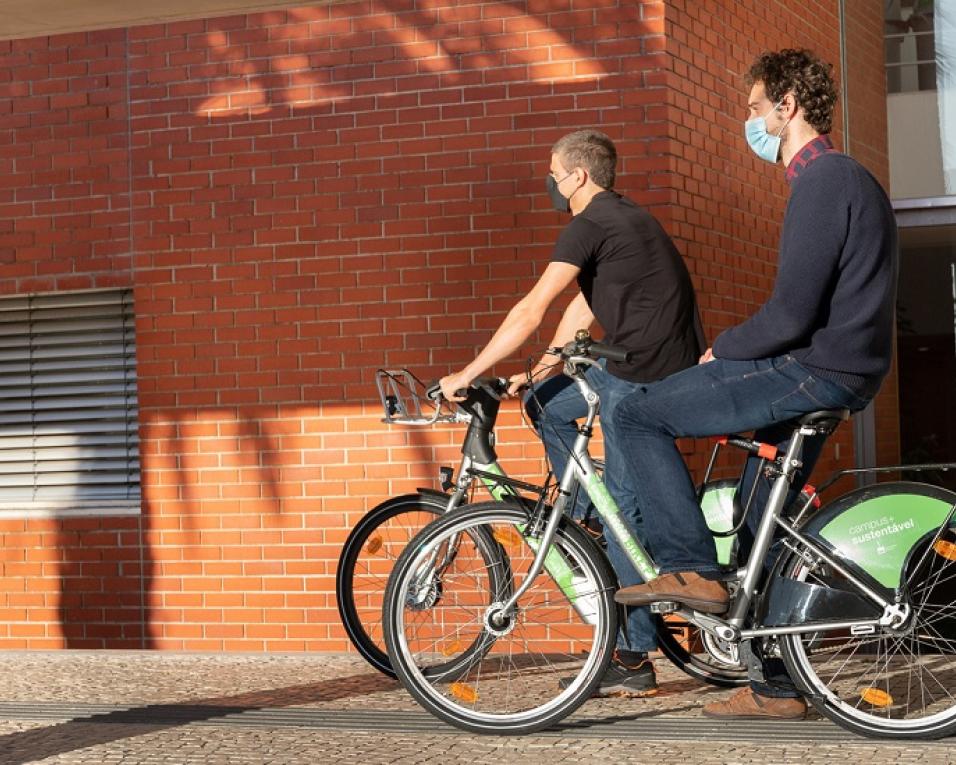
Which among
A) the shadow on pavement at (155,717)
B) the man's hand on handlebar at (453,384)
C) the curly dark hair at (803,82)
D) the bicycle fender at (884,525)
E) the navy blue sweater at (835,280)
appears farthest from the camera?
the man's hand on handlebar at (453,384)

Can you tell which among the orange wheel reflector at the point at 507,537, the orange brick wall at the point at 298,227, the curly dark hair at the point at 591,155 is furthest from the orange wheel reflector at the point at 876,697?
the orange brick wall at the point at 298,227

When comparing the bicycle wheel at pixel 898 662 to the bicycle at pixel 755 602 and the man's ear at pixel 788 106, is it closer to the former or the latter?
the bicycle at pixel 755 602

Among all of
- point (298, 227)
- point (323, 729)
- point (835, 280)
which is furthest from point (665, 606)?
point (298, 227)

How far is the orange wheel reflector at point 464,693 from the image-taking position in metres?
5.39

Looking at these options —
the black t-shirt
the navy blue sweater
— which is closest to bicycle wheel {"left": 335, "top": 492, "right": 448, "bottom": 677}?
the black t-shirt

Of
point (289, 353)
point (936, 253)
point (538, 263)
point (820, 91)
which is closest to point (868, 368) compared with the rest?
point (820, 91)

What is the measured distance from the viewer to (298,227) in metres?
7.81

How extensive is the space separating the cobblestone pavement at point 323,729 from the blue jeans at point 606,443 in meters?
0.29

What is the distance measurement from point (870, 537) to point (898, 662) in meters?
0.46

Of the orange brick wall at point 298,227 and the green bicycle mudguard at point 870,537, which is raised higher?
the orange brick wall at point 298,227

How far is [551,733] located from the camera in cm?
538

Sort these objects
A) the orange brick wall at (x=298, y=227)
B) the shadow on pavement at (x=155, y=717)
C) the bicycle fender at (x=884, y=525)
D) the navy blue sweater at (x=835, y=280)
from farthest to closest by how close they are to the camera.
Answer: the orange brick wall at (x=298, y=227) → the shadow on pavement at (x=155, y=717) → the bicycle fender at (x=884, y=525) → the navy blue sweater at (x=835, y=280)

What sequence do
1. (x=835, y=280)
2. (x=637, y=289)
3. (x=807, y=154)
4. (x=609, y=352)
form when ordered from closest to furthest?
(x=835, y=280), (x=807, y=154), (x=609, y=352), (x=637, y=289)

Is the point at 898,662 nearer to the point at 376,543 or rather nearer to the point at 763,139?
the point at 763,139
